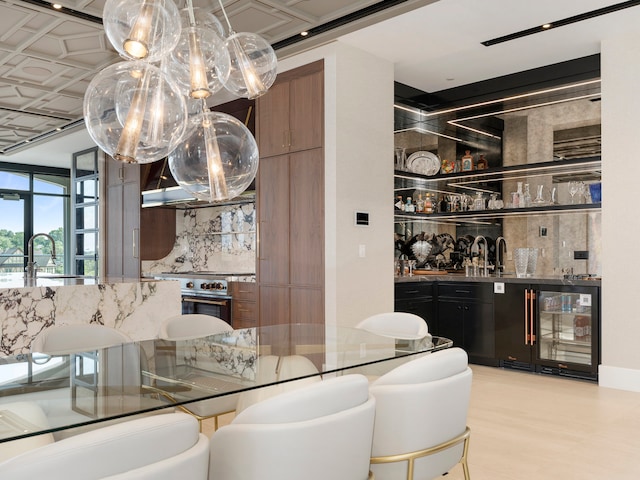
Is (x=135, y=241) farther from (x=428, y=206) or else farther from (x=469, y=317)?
(x=469, y=317)

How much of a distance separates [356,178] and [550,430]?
2.47m

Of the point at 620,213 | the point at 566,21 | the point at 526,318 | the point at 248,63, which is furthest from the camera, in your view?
the point at 526,318

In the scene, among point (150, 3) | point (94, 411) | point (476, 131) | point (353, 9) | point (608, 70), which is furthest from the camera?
point (476, 131)

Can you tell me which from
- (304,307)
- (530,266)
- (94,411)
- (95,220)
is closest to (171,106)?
(94,411)

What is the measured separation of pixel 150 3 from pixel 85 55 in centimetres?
399

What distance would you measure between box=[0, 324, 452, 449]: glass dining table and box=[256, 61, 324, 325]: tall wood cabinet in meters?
1.98

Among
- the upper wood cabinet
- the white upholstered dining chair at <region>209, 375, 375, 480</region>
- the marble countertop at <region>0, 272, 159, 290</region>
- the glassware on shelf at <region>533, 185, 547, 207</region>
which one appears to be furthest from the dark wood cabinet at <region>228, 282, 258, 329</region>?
the white upholstered dining chair at <region>209, 375, 375, 480</region>

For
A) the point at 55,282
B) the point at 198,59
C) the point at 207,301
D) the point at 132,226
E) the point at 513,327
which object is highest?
the point at 198,59

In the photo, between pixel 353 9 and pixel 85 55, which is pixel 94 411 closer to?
pixel 353 9

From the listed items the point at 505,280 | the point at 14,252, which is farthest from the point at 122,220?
the point at 505,280

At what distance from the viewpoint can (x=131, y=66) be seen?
185 centimetres

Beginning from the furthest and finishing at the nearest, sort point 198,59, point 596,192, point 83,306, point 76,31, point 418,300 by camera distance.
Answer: point 418,300 → point 596,192 → point 76,31 → point 83,306 → point 198,59

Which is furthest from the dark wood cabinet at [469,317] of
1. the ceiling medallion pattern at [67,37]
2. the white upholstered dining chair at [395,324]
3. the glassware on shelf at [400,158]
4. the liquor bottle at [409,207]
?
the ceiling medallion pattern at [67,37]

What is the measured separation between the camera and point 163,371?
200 centimetres
